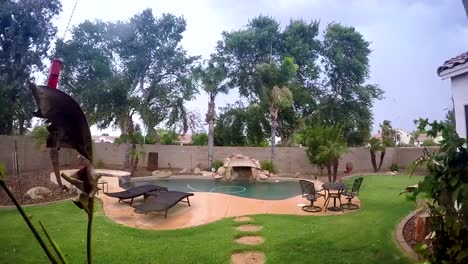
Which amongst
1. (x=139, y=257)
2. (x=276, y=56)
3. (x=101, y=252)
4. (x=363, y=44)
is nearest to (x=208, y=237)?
(x=139, y=257)

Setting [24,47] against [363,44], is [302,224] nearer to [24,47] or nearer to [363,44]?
[24,47]

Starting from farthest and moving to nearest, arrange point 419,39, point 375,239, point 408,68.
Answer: point 375,239 → point 408,68 → point 419,39

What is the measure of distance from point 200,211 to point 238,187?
6663 millimetres

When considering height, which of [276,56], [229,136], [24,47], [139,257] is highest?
[276,56]

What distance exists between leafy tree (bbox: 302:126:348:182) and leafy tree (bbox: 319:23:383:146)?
33.7 ft

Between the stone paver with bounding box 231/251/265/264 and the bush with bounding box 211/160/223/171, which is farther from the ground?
the bush with bounding box 211/160/223/171

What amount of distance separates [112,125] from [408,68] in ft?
69.4

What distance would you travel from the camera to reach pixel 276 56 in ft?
91.0

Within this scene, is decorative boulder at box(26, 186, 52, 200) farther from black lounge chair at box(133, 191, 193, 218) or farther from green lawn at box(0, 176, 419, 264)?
black lounge chair at box(133, 191, 193, 218)

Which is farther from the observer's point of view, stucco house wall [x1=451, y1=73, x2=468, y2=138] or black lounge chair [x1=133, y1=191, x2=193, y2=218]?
black lounge chair [x1=133, y1=191, x2=193, y2=218]


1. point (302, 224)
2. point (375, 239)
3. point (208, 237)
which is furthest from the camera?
point (302, 224)

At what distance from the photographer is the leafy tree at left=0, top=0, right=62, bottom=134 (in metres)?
17.4

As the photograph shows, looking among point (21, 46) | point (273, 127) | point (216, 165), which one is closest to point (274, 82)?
point (273, 127)

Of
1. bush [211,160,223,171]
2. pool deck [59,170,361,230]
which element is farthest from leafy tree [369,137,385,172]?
pool deck [59,170,361,230]
